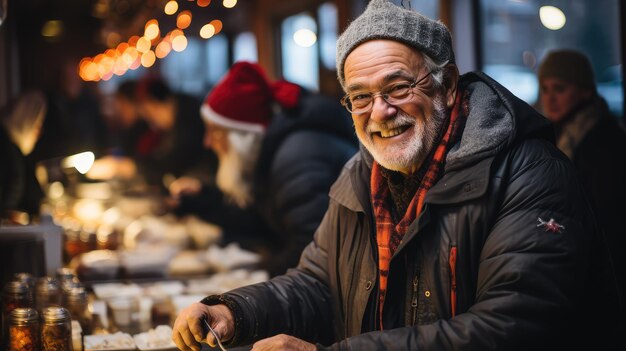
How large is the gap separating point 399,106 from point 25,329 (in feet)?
4.29

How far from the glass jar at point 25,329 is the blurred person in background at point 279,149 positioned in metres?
1.53

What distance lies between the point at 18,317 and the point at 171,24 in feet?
29.5

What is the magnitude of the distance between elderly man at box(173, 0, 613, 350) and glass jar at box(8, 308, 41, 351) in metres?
0.49

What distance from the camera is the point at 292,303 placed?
2465 millimetres

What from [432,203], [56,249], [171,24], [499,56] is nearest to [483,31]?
[499,56]

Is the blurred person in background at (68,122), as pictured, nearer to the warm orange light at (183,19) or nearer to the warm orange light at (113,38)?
the warm orange light at (113,38)

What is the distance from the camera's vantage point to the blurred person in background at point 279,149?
3883 millimetres

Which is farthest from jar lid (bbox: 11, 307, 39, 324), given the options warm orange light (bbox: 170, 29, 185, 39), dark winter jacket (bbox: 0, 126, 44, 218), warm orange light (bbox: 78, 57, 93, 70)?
warm orange light (bbox: 78, 57, 93, 70)

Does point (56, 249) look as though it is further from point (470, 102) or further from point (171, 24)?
point (171, 24)

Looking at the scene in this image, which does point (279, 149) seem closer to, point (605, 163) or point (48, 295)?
point (48, 295)

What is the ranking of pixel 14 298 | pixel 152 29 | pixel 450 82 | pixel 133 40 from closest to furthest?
pixel 450 82 → pixel 14 298 → pixel 152 29 → pixel 133 40

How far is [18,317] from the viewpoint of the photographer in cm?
241

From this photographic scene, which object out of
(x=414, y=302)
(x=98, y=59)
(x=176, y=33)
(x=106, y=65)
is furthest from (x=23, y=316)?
(x=98, y=59)

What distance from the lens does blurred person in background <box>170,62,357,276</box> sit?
3883 millimetres
